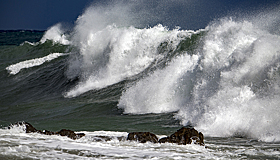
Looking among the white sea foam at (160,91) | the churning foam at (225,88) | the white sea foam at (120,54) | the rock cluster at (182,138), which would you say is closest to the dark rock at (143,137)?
the rock cluster at (182,138)

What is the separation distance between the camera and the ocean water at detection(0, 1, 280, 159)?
5.12 m

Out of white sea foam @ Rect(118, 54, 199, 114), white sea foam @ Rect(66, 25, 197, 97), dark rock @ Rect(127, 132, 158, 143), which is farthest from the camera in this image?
white sea foam @ Rect(66, 25, 197, 97)

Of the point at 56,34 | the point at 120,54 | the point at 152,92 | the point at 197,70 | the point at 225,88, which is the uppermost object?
the point at 56,34

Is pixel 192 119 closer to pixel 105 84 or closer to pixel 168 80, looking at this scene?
pixel 168 80

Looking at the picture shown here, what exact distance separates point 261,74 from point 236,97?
950mm

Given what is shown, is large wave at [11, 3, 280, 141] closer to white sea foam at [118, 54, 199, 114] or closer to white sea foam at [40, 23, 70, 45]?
white sea foam at [118, 54, 199, 114]

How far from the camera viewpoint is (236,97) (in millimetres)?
7449

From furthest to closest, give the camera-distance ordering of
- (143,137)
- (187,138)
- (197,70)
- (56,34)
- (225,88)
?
(56,34) → (197,70) → (225,88) → (143,137) → (187,138)

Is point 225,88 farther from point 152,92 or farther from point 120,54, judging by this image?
point 120,54

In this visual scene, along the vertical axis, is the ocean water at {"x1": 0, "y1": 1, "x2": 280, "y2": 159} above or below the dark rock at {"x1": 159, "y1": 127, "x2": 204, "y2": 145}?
above

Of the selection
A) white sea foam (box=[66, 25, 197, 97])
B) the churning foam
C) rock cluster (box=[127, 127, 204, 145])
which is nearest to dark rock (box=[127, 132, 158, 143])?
rock cluster (box=[127, 127, 204, 145])

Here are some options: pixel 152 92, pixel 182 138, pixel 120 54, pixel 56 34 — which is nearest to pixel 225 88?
pixel 152 92

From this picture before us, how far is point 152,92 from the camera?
9875 mm

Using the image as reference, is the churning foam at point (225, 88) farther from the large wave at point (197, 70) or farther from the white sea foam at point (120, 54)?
the white sea foam at point (120, 54)
